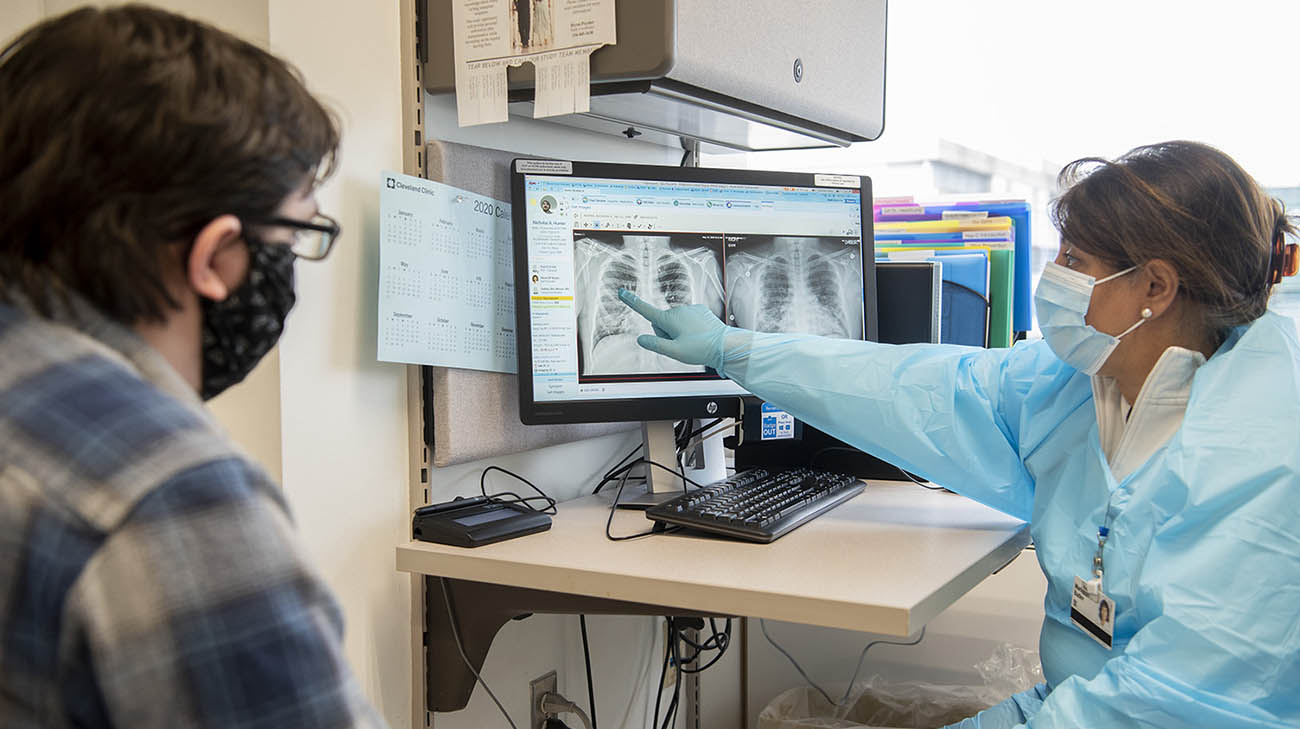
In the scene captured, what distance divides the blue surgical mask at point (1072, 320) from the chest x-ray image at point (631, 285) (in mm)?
445

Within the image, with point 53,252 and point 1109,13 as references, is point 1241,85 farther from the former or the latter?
point 53,252

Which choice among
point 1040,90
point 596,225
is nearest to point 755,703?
point 596,225

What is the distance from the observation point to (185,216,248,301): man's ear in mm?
582

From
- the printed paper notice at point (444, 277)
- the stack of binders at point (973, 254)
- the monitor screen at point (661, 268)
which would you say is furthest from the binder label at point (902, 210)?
the printed paper notice at point (444, 277)

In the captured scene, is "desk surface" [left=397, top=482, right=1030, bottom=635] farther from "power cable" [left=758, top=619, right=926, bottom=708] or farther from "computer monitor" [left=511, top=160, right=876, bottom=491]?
"power cable" [left=758, top=619, right=926, bottom=708]

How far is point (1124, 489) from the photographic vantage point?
3.78 ft

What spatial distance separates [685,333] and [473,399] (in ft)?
1.00

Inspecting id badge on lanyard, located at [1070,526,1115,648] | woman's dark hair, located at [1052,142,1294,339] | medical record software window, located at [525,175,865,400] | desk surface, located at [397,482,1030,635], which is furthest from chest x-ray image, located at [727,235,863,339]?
id badge on lanyard, located at [1070,526,1115,648]

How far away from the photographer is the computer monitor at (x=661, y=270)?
1360mm

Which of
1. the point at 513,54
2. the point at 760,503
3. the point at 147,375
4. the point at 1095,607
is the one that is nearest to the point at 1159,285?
the point at 1095,607

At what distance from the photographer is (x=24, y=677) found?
0.49 metres

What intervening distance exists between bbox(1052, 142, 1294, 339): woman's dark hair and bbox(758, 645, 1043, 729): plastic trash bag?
0.78 metres

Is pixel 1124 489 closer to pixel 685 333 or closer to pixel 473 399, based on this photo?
pixel 685 333

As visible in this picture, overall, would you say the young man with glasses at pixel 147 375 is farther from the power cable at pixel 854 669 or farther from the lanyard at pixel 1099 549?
the power cable at pixel 854 669
